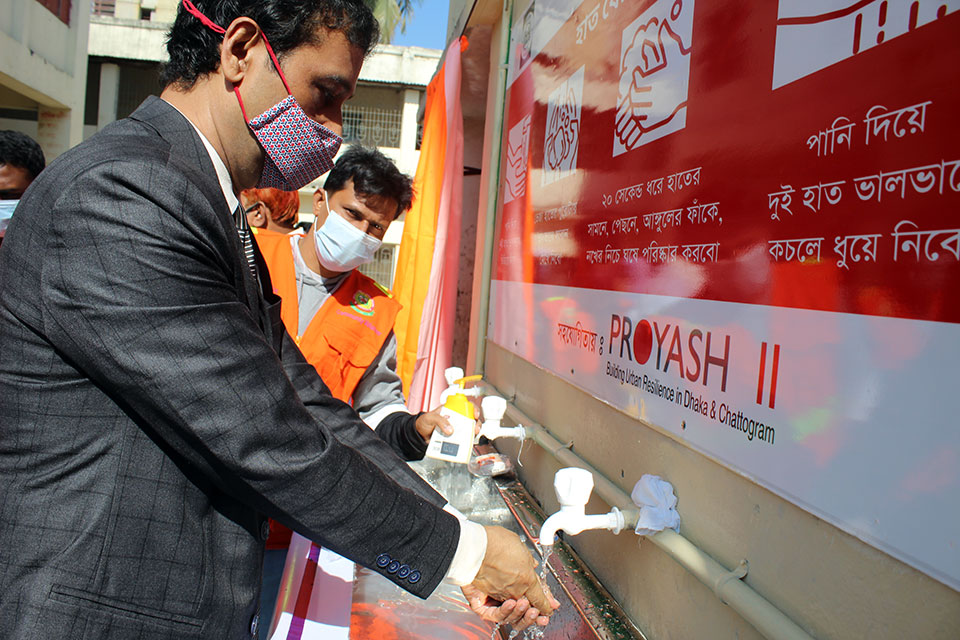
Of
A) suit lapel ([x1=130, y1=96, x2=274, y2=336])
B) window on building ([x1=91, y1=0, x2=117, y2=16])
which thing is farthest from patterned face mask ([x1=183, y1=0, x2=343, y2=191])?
window on building ([x1=91, y1=0, x2=117, y2=16])

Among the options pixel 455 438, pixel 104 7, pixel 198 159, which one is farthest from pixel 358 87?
pixel 198 159

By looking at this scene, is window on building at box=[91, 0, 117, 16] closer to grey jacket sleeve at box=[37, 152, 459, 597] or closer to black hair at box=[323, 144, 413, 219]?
black hair at box=[323, 144, 413, 219]

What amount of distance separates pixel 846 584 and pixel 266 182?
123 cm

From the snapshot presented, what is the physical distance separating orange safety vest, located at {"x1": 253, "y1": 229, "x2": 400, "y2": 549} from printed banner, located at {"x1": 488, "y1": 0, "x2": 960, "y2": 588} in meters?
0.86

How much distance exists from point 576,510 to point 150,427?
36.4 inches

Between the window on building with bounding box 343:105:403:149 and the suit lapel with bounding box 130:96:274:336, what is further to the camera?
the window on building with bounding box 343:105:403:149

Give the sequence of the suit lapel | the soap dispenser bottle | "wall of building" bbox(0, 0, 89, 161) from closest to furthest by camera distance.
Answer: the suit lapel < the soap dispenser bottle < "wall of building" bbox(0, 0, 89, 161)

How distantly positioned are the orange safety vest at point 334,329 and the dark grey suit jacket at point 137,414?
1.38 metres

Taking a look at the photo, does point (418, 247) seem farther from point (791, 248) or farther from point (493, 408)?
point (791, 248)

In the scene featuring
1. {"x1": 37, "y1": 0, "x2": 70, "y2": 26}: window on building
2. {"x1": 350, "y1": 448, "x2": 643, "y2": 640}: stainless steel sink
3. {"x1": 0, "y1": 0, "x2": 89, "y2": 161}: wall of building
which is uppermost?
{"x1": 37, "y1": 0, "x2": 70, "y2": 26}: window on building

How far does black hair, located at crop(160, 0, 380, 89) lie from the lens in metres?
1.10

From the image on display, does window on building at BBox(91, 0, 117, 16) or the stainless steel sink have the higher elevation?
window on building at BBox(91, 0, 117, 16)

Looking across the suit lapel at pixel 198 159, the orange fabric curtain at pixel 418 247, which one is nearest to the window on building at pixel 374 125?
the orange fabric curtain at pixel 418 247

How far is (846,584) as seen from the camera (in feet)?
3.14
